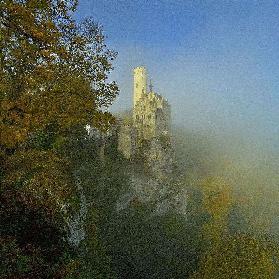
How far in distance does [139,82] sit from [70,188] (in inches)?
1947

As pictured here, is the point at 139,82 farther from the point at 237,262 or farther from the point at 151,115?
the point at 237,262

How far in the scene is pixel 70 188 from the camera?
933 inches

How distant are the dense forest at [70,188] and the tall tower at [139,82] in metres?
26.7

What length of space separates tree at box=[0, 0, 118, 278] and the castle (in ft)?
88.1

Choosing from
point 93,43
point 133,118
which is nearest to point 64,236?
point 93,43

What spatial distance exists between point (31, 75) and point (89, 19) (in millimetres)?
9491

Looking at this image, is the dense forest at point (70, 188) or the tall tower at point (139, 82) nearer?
the dense forest at point (70, 188)

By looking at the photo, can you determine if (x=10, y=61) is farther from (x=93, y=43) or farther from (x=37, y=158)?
(x=93, y=43)

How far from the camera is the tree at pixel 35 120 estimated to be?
52.5ft

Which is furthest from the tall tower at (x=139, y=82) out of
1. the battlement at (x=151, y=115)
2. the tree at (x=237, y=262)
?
the tree at (x=237, y=262)

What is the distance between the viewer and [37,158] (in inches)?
748

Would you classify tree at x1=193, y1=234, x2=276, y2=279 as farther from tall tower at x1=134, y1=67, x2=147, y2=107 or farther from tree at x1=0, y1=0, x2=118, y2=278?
tall tower at x1=134, y1=67, x2=147, y2=107

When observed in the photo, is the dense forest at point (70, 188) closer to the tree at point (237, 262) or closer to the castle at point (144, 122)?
the tree at point (237, 262)

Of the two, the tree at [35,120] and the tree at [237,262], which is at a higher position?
the tree at [35,120]
